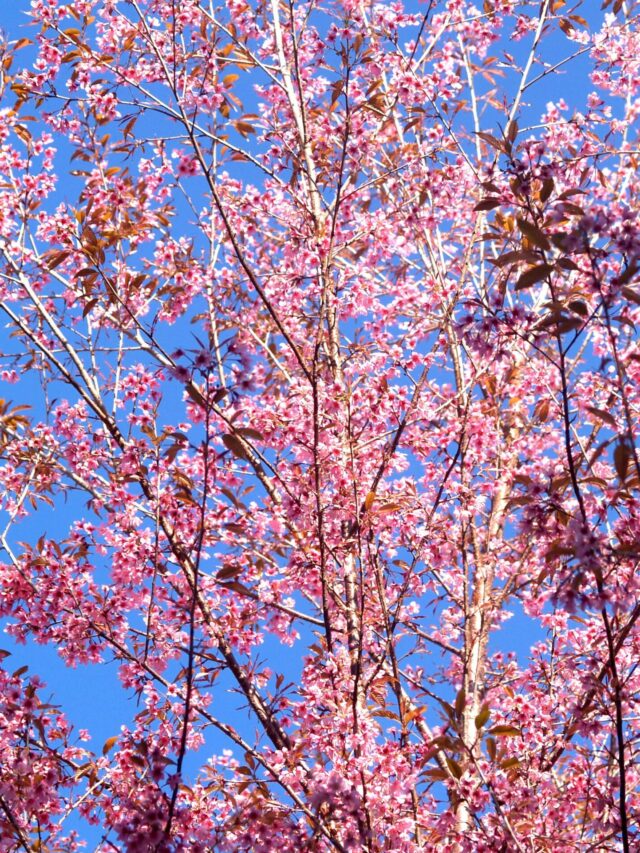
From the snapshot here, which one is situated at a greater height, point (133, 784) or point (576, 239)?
point (576, 239)

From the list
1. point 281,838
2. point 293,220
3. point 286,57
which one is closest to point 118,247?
point 293,220

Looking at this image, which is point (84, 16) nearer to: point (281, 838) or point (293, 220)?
point (293, 220)

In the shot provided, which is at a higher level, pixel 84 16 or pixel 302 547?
pixel 84 16

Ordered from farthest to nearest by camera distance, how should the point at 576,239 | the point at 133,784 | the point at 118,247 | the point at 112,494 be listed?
the point at 118,247 → the point at 112,494 → the point at 133,784 → the point at 576,239

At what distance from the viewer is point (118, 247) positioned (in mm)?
4918

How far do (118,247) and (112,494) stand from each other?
1.45 metres

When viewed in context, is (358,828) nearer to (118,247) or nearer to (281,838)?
(281,838)

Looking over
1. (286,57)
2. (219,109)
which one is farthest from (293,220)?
(286,57)

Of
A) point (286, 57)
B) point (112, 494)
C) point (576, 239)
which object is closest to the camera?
point (576, 239)

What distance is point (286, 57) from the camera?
5.44 m

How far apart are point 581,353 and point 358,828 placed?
346cm

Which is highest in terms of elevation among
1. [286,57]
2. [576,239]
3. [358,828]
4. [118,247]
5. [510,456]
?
[286,57]

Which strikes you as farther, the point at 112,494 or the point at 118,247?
the point at 118,247

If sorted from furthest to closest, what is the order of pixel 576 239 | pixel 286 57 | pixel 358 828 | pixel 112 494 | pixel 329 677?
pixel 286 57 → pixel 112 494 → pixel 329 677 → pixel 358 828 → pixel 576 239
